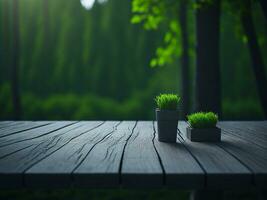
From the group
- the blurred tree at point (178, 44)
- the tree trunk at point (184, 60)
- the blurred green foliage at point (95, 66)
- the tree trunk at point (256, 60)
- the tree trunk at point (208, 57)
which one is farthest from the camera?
the blurred green foliage at point (95, 66)

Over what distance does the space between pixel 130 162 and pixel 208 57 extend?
160 inches

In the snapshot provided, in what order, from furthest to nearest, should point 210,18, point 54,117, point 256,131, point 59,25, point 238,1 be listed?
point 59,25, point 54,117, point 238,1, point 210,18, point 256,131

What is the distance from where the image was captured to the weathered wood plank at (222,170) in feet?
6.16

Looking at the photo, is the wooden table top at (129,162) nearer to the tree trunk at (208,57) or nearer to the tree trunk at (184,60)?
the tree trunk at (208,57)

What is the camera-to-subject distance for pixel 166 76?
780 inches

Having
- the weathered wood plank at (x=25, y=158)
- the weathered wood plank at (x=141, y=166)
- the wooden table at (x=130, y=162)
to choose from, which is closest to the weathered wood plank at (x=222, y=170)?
the wooden table at (x=130, y=162)

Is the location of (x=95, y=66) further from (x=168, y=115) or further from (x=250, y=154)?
(x=250, y=154)

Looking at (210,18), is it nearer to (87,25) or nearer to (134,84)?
(134,84)

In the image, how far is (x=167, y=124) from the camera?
114 inches

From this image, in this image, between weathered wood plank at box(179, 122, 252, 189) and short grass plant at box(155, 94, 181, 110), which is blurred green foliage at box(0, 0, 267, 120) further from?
weathered wood plank at box(179, 122, 252, 189)

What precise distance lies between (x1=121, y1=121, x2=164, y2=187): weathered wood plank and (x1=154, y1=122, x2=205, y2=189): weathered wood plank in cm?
4
